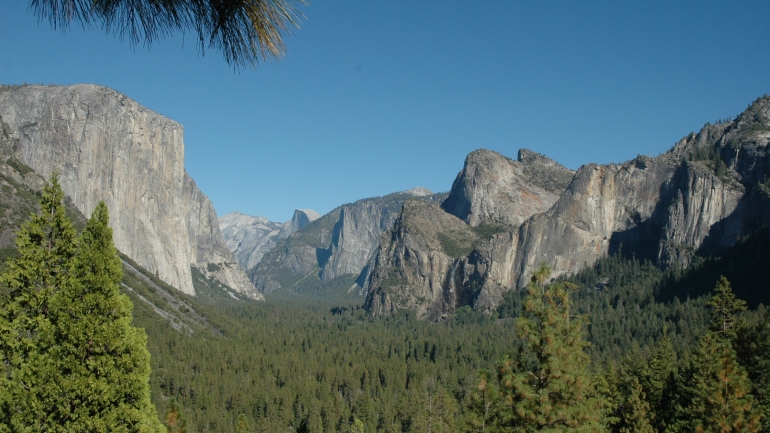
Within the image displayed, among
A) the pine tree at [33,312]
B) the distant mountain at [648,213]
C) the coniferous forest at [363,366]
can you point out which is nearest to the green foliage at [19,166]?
the coniferous forest at [363,366]

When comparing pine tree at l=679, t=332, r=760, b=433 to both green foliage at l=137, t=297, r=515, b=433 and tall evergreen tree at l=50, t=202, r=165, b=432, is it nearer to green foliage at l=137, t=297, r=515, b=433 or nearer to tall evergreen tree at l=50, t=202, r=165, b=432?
tall evergreen tree at l=50, t=202, r=165, b=432

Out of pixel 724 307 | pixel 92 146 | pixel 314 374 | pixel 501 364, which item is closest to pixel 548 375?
pixel 501 364

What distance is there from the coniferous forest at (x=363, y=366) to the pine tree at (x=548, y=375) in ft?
0.18

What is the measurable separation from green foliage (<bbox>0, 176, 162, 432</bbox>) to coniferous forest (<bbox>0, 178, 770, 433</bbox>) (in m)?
0.03

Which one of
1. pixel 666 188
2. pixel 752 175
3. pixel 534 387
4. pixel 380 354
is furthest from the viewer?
pixel 666 188

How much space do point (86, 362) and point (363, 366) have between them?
304 ft

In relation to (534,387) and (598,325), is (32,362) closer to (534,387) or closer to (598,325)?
(534,387)

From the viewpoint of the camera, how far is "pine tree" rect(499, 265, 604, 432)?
62.7ft

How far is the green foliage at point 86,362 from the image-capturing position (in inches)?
518

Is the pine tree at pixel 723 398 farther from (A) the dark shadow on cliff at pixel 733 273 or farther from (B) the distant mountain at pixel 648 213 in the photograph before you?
(B) the distant mountain at pixel 648 213

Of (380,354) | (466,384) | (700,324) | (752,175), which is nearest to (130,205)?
(380,354)

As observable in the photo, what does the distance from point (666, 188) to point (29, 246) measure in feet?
617

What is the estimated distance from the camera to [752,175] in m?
156

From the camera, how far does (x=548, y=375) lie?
19484 mm
